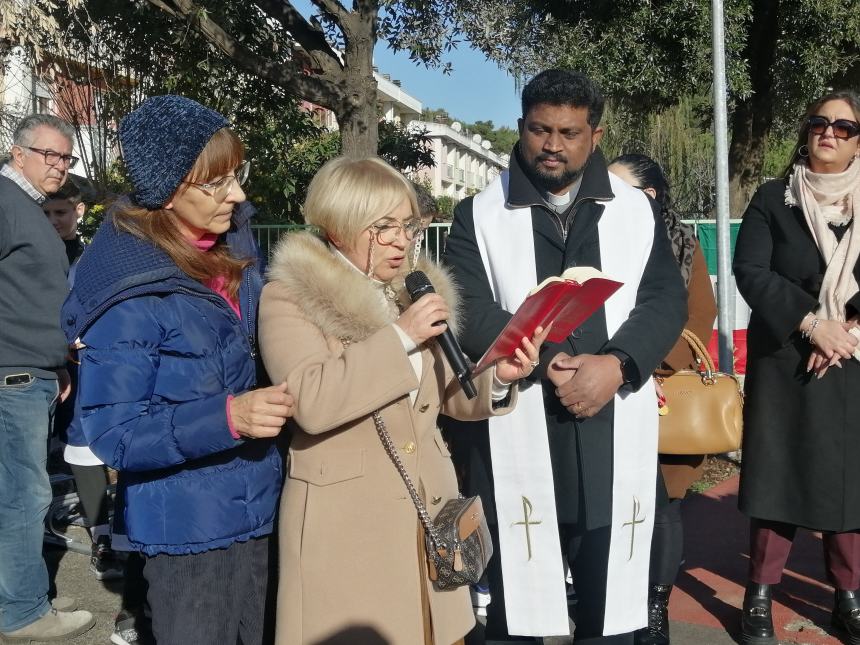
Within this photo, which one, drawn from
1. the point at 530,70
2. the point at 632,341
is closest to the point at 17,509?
the point at 632,341

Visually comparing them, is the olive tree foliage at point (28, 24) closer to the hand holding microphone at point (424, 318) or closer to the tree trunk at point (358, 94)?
the tree trunk at point (358, 94)

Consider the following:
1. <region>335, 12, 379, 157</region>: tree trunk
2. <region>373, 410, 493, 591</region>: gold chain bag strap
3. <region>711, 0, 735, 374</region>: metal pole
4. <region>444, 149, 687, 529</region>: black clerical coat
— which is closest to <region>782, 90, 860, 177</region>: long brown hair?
<region>444, 149, 687, 529</region>: black clerical coat

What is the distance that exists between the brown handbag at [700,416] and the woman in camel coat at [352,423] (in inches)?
64.0

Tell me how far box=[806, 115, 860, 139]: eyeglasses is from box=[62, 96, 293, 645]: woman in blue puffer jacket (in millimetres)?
2550

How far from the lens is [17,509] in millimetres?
4000

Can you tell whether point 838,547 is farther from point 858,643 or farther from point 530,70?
point 530,70

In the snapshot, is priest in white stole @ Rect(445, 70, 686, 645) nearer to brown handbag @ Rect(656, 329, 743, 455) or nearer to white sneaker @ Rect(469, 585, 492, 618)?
brown handbag @ Rect(656, 329, 743, 455)

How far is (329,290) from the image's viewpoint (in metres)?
2.37

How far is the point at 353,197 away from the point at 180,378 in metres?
Answer: 0.68

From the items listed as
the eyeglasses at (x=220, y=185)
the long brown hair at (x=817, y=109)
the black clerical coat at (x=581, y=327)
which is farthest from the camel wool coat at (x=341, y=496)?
the long brown hair at (x=817, y=109)

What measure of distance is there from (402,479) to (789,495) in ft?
7.13

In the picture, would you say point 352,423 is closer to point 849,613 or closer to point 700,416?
point 700,416

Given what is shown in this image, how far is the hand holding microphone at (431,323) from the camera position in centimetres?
230

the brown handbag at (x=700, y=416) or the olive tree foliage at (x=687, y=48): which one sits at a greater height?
the olive tree foliage at (x=687, y=48)
